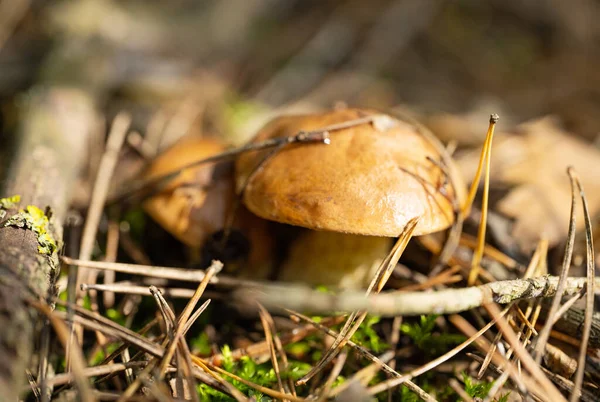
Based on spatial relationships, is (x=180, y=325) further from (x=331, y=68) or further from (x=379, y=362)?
(x=331, y=68)

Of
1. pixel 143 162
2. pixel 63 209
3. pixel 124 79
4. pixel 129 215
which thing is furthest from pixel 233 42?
pixel 63 209

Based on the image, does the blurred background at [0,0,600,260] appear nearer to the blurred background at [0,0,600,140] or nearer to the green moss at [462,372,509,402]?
the blurred background at [0,0,600,140]

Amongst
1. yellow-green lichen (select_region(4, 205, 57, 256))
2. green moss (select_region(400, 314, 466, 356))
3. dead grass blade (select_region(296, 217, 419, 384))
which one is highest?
yellow-green lichen (select_region(4, 205, 57, 256))

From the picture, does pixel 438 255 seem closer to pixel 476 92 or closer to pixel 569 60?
pixel 476 92

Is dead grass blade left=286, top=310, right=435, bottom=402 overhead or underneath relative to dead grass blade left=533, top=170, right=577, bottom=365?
underneath

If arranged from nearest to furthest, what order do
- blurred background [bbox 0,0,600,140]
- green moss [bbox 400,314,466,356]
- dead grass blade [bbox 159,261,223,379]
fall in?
dead grass blade [bbox 159,261,223,379] < green moss [bbox 400,314,466,356] < blurred background [bbox 0,0,600,140]

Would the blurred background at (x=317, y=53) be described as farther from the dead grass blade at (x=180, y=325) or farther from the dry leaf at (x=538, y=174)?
the dead grass blade at (x=180, y=325)

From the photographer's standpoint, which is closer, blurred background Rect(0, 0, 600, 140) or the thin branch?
the thin branch

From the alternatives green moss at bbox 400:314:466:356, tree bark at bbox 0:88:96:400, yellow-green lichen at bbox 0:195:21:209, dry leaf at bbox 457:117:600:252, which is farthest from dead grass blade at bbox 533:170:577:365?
yellow-green lichen at bbox 0:195:21:209
